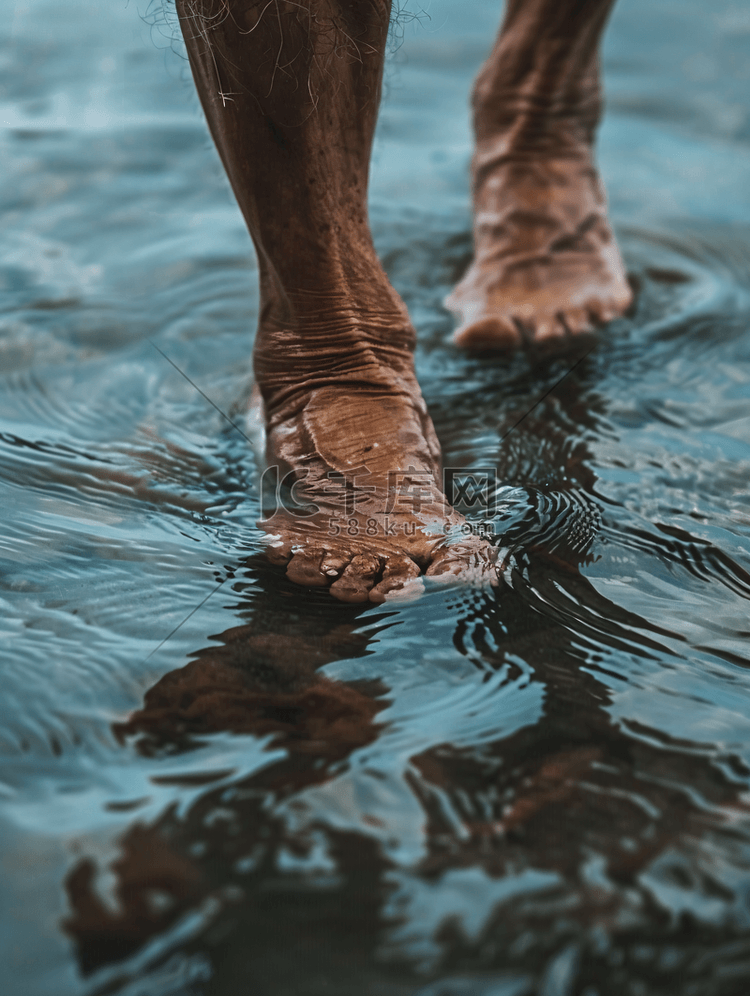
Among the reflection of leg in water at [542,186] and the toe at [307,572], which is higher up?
the reflection of leg in water at [542,186]

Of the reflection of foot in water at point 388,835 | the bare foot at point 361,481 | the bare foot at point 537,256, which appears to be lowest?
the reflection of foot in water at point 388,835

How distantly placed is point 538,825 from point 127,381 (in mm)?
1176

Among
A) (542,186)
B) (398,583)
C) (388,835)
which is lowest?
(388,835)

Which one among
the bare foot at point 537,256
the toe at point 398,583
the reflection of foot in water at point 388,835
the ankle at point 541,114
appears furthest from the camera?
the ankle at point 541,114

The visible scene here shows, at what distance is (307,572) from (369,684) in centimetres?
21

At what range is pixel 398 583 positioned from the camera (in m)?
1.16

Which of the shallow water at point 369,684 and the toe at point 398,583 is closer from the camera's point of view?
the shallow water at point 369,684

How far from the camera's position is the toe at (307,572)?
1180 millimetres

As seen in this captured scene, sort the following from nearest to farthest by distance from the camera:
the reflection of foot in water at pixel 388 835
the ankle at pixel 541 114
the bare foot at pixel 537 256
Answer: the reflection of foot in water at pixel 388 835 → the bare foot at pixel 537 256 → the ankle at pixel 541 114

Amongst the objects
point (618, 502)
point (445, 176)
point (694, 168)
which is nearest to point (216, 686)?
point (618, 502)

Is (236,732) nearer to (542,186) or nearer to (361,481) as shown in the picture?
(361,481)

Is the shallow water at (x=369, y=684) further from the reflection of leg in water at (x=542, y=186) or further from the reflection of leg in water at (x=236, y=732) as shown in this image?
the reflection of leg in water at (x=542, y=186)

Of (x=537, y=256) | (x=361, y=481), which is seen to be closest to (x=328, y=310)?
(x=361, y=481)

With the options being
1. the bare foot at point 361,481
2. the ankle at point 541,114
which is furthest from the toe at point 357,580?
the ankle at point 541,114
